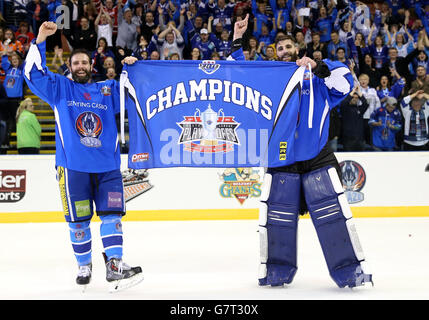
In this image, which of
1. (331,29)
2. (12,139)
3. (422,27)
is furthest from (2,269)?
(422,27)

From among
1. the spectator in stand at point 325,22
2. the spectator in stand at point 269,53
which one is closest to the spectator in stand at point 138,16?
the spectator in stand at point 269,53

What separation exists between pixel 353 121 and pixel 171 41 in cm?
341

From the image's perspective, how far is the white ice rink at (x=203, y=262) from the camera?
4.61 metres

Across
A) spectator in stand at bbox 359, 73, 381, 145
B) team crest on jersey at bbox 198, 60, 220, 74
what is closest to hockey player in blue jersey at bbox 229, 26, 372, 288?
Result: team crest on jersey at bbox 198, 60, 220, 74

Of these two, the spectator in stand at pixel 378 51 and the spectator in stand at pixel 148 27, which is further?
the spectator in stand at pixel 378 51

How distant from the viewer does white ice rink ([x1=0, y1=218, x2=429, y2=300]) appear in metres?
4.61

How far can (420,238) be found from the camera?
24.3ft

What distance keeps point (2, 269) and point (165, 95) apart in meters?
2.08

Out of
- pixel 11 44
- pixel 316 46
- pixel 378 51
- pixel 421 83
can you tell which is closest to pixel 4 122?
pixel 11 44

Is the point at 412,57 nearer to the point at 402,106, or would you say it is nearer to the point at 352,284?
the point at 402,106

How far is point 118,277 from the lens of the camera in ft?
15.1

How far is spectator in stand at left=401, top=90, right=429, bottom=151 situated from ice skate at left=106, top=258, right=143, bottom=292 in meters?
6.26

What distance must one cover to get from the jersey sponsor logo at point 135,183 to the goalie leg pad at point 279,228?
4.12m

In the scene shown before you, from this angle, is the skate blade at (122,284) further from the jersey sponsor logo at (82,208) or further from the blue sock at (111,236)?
the jersey sponsor logo at (82,208)
